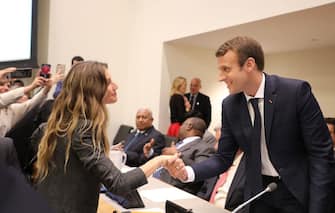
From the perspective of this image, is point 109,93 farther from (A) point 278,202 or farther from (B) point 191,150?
(B) point 191,150

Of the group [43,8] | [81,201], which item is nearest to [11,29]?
[43,8]

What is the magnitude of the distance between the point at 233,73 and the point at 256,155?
0.36 m

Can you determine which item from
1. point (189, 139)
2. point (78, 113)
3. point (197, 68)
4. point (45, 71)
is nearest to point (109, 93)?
point (78, 113)

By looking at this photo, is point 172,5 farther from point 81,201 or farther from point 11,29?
point 81,201

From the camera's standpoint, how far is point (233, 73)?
154cm

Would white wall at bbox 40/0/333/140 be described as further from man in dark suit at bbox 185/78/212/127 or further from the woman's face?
the woman's face

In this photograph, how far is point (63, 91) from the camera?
1501mm

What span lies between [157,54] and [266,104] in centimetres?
421

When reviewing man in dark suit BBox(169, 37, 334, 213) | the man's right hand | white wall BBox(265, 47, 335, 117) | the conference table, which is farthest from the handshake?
white wall BBox(265, 47, 335, 117)

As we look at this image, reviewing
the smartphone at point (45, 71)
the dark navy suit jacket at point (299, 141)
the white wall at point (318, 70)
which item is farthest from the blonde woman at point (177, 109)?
the dark navy suit jacket at point (299, 141)

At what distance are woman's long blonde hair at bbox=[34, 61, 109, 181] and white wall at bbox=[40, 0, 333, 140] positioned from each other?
328 centimetres

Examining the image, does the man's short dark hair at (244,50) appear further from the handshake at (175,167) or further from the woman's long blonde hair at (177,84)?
the woman's long blonde hair at (177,84)

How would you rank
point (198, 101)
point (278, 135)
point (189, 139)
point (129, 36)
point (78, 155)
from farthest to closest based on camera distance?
point (129, 36) → point (198, 101) → point (189, 139) → point (278, 135) → point (78, 155)

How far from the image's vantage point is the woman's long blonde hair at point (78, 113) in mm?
1395
